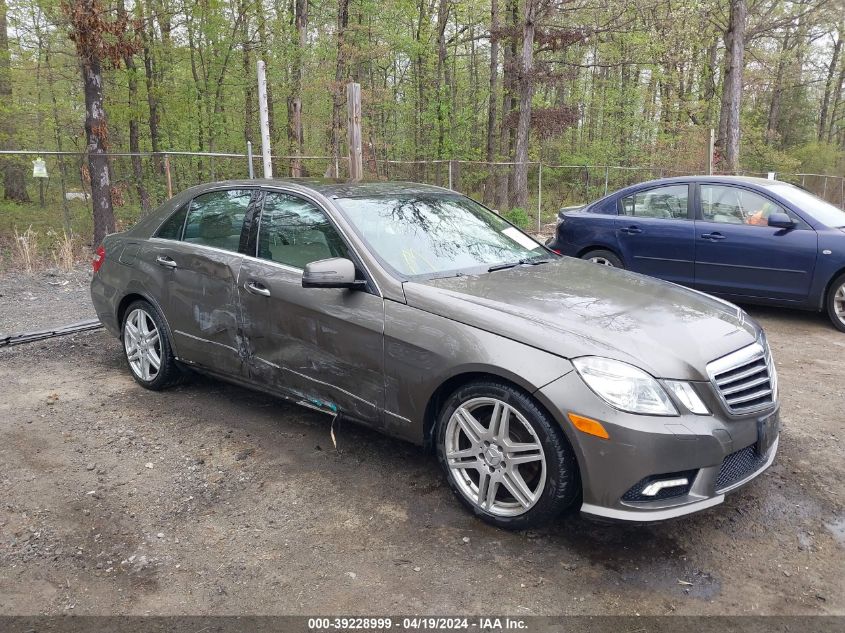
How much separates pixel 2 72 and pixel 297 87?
920 cm

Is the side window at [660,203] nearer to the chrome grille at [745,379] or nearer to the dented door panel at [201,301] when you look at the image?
the chrome grille at [745,379]

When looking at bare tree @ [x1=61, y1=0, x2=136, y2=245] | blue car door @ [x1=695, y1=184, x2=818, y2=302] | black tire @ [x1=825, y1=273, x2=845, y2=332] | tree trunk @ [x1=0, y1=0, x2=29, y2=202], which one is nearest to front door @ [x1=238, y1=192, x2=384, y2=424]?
blue car door @ [x1=695, y1=184, x2=818, y2=302]

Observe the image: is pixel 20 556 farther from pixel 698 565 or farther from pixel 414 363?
pixel 698 565

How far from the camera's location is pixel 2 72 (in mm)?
20656

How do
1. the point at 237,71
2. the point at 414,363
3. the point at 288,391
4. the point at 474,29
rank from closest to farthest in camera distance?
1. the point at 414,363
2. the point at 288,391
3. the point at 237,71
4. the point at 474,29

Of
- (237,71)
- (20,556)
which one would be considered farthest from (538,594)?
(237,71)

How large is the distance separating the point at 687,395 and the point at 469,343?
98 centimetres

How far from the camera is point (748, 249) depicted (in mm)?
7012

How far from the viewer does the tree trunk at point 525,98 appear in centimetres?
1655

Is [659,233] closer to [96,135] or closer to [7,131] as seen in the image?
[96,135]

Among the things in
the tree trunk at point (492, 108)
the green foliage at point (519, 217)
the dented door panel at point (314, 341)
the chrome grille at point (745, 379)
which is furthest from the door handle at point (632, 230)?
the tree trunk at point (492, 108)

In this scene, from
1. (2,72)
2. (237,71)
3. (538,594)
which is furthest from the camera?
(237,71)

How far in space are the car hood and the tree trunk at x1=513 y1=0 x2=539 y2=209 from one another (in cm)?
1380

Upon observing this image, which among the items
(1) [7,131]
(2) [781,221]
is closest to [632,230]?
(2) [781,221]
